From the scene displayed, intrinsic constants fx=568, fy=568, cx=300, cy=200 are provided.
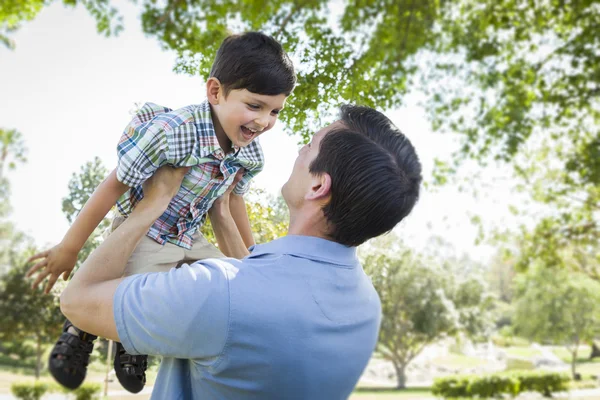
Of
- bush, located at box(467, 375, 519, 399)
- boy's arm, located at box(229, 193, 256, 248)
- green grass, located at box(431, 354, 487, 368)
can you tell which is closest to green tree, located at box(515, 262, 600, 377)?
green grass, located at box(431, 354, 487, 368)

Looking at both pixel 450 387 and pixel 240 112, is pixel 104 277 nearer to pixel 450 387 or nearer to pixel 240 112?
pixel 240 112

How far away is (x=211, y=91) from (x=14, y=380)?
159 inches

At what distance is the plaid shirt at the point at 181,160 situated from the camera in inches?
27.4

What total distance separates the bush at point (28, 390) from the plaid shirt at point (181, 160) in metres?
3.82

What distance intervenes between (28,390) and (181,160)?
401cm

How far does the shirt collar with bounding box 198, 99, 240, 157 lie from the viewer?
75 centimetres

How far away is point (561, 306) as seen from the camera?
9703 millimetres

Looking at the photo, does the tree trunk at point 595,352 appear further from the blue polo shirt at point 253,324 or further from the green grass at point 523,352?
the blue polo shirt at point 253,324

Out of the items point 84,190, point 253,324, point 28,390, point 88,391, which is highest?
point 84,190

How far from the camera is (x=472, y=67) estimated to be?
470 cm

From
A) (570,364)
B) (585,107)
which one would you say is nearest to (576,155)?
(585,107)

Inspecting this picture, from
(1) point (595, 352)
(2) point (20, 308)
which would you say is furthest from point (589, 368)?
(2) point (20, 308)

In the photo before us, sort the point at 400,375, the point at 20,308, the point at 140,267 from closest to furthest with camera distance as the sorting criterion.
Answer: the point at 140,267 < the point at 20,308 < the point at 400,375

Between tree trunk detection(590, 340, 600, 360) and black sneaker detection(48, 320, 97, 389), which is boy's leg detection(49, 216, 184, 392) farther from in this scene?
tree trunk detection(590, 340, 600, 360)
